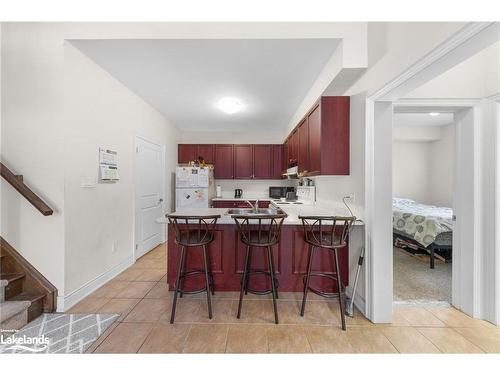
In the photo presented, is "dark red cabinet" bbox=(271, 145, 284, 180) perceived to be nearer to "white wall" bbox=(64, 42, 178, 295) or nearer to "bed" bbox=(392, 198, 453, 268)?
"bed" bbox=(392, 198, 453, 268)

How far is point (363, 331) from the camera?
1920 mm

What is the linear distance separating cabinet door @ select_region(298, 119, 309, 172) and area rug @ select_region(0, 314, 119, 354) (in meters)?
2.67

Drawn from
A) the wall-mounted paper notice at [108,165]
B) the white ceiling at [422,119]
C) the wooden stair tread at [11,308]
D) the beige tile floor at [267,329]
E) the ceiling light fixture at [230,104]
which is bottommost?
the beige tile floor at [267,329]

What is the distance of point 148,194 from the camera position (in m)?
3.95

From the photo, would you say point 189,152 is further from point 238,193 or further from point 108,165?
point 108,165

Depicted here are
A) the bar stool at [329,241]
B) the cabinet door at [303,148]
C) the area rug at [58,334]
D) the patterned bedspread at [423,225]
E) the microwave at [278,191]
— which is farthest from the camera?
the microwave at [278,191]

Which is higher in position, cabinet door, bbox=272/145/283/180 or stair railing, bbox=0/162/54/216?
cabinet door, bbox=272/145/283/180

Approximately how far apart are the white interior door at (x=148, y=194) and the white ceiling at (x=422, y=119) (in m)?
4.89

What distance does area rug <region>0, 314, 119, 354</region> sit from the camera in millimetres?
1700

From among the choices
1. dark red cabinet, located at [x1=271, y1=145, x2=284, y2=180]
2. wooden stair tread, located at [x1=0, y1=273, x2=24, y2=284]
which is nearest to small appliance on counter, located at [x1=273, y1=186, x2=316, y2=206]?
dark red cabinet, located at [x1=271, y1=145, x2=284, y2=180]

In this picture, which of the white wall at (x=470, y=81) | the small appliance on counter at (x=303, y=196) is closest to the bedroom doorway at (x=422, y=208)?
the white wall at (x=470, y=81)

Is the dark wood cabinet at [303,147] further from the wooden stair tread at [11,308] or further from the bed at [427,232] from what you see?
the wooden stair tread at [11,308]

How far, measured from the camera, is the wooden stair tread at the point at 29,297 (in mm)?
2039
